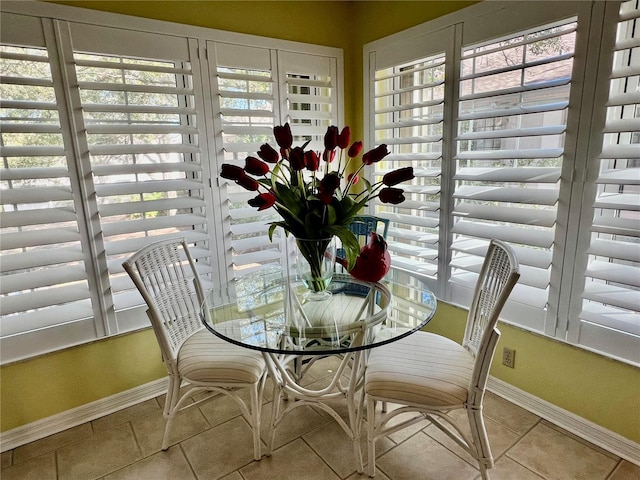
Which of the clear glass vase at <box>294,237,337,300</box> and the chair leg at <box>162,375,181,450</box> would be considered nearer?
the clear glass vase at <box>294,237,337,300</box>

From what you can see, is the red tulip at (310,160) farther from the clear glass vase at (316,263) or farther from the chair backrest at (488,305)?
the chair backrest at (488,305)

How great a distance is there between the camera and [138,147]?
2002 millimetres

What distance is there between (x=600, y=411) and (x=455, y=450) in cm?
70

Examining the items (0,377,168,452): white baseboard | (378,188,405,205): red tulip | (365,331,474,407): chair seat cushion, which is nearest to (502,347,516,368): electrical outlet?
(365,331,474,407): chair seat cushion

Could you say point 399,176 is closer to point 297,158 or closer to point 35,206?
point 297,158

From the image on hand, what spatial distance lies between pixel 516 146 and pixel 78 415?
2727mm

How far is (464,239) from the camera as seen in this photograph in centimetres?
223

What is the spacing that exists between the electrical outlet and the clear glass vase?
1100 mm

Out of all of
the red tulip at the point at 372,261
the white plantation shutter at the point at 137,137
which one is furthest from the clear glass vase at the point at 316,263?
the white plantation shutter at the point at 137,137

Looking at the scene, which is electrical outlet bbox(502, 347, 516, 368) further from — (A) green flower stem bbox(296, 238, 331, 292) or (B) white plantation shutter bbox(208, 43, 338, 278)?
(B) white plantation shutter bbox(208, 43, 338, 278)

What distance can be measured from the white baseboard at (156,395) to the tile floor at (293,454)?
39 millimetres

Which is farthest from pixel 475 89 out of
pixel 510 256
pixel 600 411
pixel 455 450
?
pixel 455 450

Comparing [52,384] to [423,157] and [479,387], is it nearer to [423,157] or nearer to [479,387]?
[479,387]

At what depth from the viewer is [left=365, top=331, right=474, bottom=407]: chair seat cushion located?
1463 millimetres
